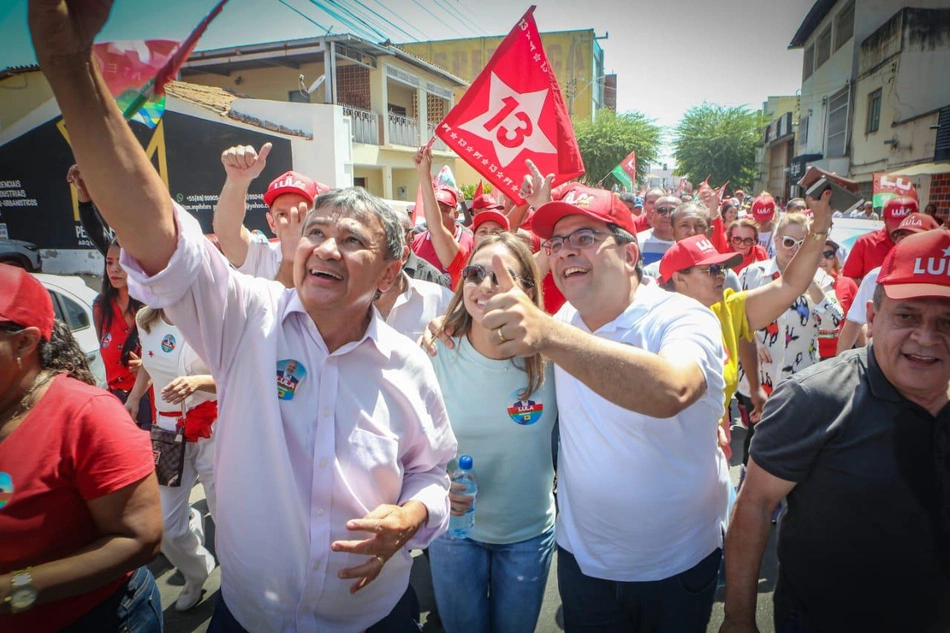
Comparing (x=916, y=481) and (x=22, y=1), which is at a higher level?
(x=22, y=1)

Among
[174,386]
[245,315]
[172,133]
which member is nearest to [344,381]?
[245,315]

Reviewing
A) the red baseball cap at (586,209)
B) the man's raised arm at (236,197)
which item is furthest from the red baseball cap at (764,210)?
the man's raised arm at (236,197)

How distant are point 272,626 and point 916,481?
1902mm

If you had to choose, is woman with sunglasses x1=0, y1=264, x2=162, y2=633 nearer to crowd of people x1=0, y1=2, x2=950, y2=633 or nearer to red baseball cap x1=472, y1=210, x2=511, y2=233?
crowd of people x1=0, y1=2, x2=950, y2=633

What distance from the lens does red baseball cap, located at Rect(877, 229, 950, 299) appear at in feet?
5.41

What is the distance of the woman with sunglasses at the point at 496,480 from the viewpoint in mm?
2381

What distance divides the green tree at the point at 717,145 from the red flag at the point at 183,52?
48246 mm

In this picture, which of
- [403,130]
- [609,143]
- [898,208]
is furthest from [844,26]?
[898,208]

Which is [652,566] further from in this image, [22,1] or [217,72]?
[217,72]

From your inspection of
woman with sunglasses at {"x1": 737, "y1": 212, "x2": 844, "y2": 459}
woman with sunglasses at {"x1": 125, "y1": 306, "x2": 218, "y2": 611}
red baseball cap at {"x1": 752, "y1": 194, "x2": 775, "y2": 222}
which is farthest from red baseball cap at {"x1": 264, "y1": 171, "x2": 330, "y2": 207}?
red baseball cap at {"x1": 752, "y1": 194, "x2": 775, "y2": 222}

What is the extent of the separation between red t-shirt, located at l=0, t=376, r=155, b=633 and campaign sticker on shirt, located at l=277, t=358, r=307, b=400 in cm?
53

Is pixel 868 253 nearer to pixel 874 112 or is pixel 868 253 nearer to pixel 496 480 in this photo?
pixel 496 480

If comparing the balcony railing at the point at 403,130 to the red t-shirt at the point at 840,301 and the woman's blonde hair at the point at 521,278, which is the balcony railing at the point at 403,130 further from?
the woman's blonde hair at the point at 521,278

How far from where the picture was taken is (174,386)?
110 inches
